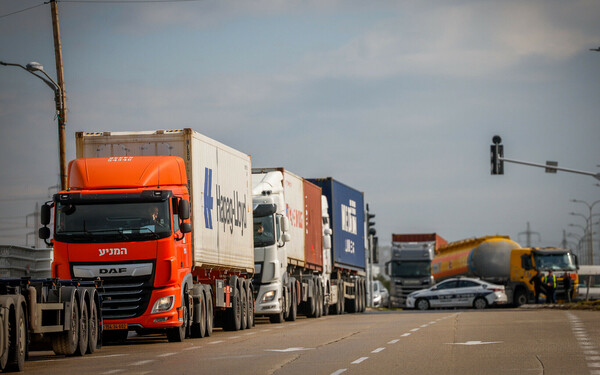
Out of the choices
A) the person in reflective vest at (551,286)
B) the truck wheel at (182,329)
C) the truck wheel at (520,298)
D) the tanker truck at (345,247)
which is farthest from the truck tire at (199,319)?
the truck wheel at (520,298)

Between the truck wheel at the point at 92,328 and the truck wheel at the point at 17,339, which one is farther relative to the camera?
the truck wheel at the point at 92,328

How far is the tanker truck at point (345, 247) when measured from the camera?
42094 millimetres

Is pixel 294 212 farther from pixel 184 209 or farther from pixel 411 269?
pixel 411 269

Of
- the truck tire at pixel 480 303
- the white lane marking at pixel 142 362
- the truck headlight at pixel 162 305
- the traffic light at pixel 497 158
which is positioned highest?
the traffic light at pixel 497 158

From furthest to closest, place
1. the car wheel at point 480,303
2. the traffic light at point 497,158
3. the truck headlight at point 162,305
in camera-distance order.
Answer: the car wheel at point 480,303
the traffic light at point 497,158
the truck headlight at point 162,305

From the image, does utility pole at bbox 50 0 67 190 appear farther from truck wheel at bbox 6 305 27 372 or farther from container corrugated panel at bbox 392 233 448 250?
container corrugated panel at bbox 392 233 448 250

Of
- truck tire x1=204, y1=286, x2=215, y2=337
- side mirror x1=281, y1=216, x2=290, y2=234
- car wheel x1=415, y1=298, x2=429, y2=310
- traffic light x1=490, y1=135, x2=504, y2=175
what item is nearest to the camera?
truck tire x1=204, y1=286, x2=215, y2=337

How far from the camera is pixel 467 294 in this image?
5028 cm

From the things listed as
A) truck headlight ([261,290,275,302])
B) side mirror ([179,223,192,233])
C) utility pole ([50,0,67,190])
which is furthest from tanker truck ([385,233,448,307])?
side mirror ([179,223,192,233])

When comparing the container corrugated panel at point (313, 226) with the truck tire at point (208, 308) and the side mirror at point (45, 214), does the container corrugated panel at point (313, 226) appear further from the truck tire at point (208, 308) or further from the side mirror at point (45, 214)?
the side mirror at point (45, 214)

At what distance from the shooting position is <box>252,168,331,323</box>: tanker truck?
100 ft

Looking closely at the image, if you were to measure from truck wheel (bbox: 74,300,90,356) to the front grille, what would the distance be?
2100 millimetres

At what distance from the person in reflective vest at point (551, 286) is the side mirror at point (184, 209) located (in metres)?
32.6

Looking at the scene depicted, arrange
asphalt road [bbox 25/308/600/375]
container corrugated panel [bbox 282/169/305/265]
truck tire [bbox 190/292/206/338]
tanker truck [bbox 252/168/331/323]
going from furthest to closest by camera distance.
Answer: container corrugated panel [bbox 282/169/305/265] < tanker truck [bbox 252/168/331/323] < truck tire [bbox 190/292/206/338] < asphalt road [bbox 25/308/600/375]
